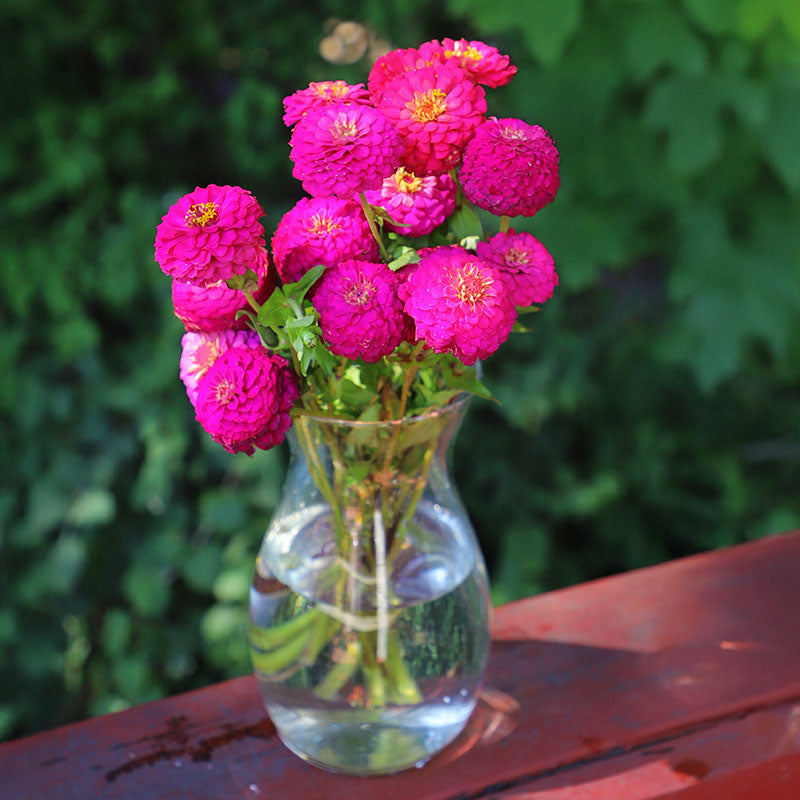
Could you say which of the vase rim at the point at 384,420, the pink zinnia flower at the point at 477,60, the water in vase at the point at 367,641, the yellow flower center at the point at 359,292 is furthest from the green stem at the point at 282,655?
the pink zinnia flower at the point at 477,60

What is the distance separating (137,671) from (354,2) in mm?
1060

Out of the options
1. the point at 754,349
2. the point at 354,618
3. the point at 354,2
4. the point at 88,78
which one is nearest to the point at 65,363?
the point at 88,78

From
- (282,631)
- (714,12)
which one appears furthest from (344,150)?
(714,12)

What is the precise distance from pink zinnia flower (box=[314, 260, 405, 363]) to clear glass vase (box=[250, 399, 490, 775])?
12 cm

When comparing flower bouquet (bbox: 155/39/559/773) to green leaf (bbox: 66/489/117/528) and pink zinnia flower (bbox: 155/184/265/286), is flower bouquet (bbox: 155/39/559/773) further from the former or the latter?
green leaf (bbox: 66/489/117/528)

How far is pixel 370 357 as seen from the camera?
50 centimetres

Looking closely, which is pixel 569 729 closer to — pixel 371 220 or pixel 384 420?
pixel 384 420

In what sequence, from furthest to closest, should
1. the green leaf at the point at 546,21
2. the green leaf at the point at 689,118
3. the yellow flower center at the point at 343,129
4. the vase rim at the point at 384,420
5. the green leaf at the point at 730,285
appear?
the green leaf at the point at 730,285 → the green leaf at the point at 689,118 → the green leaf at the point at 546,21 → the vase rim at the point at 384,420 → the yellow flower center at the point at 343,129

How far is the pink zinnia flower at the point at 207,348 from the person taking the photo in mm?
547

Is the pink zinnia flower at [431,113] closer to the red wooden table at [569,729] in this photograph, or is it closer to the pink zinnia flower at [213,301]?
the pink zinnia flower at [213,301]

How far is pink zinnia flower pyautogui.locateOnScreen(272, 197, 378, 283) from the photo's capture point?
1.74 feet

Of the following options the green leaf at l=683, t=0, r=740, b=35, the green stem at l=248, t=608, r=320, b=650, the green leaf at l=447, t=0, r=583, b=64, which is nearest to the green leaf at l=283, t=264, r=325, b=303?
the green stem at l=248, t=608, r=320, b=650

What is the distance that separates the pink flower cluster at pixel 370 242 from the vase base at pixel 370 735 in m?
0.24

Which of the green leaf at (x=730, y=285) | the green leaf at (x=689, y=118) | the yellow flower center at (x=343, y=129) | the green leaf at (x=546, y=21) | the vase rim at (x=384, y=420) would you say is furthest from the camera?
the green leaf at (x=730, y=285)
